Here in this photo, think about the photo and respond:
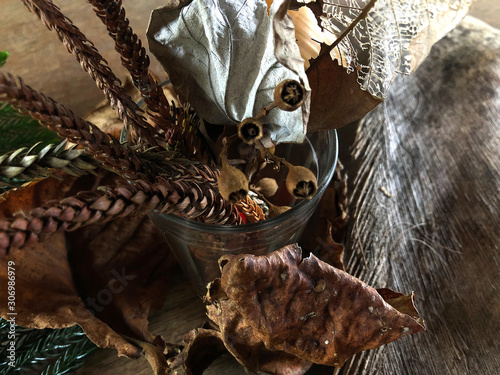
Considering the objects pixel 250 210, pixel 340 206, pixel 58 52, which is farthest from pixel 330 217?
pixel 58 52

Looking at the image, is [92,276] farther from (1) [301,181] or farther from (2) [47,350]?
(1) [301,181]

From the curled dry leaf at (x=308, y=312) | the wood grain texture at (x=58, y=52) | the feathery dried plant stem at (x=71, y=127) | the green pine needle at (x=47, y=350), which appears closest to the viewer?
the feathery dried plant stem at (x=71, y=127)

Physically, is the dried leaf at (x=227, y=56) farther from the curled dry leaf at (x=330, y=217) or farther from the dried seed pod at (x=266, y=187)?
the curled dry leaf at (x=330, y=217)

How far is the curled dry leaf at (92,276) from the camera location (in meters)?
0.40

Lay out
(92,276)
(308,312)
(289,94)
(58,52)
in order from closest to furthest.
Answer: (289,94) < (308,312) < (92,276) < (58,52)

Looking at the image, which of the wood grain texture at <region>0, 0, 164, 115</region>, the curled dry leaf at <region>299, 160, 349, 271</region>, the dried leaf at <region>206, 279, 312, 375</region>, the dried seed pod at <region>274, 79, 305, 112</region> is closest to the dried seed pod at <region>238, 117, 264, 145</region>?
the dried seed pod at <region>274, 79, 305, 112</region>

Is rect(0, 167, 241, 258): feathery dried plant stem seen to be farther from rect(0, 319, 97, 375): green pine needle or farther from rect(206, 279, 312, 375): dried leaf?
rect(0, 319, 97, 375): green pine needle

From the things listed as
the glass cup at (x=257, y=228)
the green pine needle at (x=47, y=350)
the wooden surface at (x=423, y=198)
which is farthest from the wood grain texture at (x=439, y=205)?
the green pine needle at (x=47, y=350)

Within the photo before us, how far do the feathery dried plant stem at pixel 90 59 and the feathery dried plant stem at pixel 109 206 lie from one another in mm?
39

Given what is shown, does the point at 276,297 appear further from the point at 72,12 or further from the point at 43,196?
the point at 72,12

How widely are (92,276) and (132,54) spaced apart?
232 mm

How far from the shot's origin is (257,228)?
34 cm

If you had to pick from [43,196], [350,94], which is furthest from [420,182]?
[43,196]

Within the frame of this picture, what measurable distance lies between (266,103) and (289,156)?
0.40 feet
